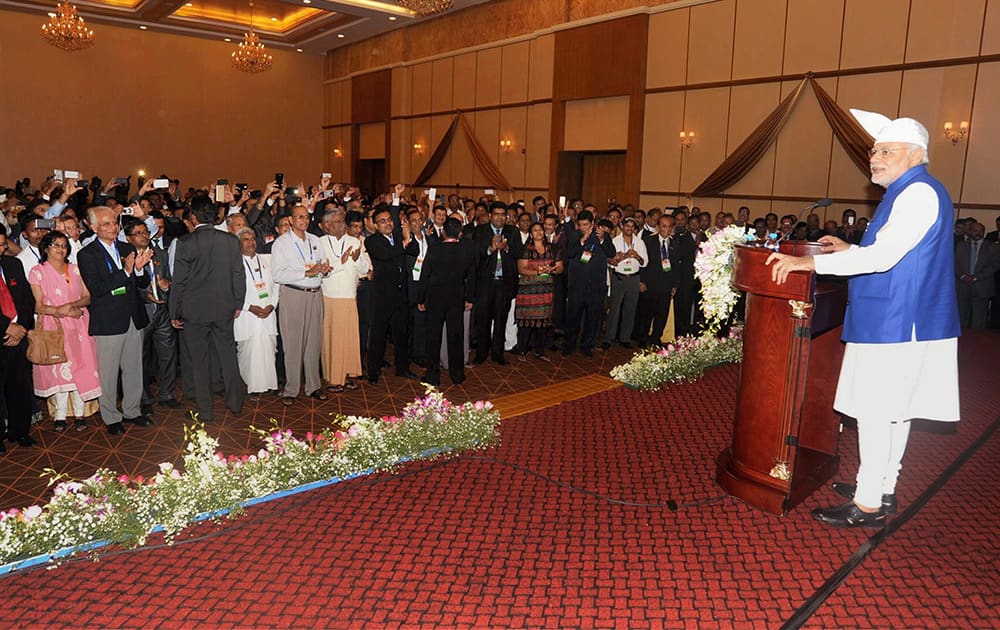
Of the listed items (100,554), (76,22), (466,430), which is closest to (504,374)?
(466,430)

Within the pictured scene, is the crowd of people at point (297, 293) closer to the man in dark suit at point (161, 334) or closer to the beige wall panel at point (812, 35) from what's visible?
the man in dark suit at point (161, 334)

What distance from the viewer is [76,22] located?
14203 mm

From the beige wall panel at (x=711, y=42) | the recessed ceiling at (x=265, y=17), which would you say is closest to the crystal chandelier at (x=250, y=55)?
the recessed ceiling at (x=265, y=17)

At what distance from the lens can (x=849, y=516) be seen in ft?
10.2

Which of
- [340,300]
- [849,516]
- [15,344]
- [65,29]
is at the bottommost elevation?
[849,516]

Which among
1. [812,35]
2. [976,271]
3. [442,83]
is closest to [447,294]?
[976,271]

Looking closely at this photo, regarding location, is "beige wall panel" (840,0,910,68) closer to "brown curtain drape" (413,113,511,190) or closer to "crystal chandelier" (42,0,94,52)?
"brown curtain drape" (413,113,511,190)

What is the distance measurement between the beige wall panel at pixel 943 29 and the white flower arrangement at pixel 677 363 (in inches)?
239

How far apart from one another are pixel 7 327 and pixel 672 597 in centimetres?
442

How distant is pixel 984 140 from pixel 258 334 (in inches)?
384

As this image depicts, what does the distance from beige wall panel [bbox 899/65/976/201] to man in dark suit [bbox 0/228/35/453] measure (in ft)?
34.9

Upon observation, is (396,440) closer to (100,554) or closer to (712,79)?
(100,554)

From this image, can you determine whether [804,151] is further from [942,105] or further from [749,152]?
[942,105]

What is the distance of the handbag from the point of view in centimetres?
463
